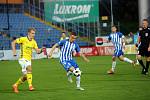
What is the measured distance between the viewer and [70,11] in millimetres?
46688

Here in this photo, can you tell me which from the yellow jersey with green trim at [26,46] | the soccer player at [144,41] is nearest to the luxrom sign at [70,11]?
the soccer player at [144,41]

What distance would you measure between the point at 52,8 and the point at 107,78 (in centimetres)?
2767

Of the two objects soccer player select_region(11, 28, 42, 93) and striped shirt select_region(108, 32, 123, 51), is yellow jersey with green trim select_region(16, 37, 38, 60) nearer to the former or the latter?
soccer player select_region(11, 28, 42, 93)

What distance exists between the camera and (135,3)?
6412 cm

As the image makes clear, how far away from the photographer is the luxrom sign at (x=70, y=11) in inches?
1826

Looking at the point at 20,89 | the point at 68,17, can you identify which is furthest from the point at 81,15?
the point at 20,89

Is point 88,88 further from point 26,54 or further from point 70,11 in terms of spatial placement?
point 70,11

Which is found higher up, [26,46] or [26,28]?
[26,28]

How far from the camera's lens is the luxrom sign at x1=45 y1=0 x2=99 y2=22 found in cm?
4638

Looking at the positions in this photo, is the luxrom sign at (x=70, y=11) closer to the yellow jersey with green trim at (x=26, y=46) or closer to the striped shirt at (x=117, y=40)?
the striped shirt at (x=117, y=40)

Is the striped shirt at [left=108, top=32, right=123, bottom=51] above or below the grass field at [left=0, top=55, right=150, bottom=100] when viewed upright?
above

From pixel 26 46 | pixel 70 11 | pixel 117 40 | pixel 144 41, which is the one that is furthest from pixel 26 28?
pixel 26 46

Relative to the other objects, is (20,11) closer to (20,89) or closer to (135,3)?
(135,3)

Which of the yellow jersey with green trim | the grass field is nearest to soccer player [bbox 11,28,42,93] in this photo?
the yellow jersey with green trim
